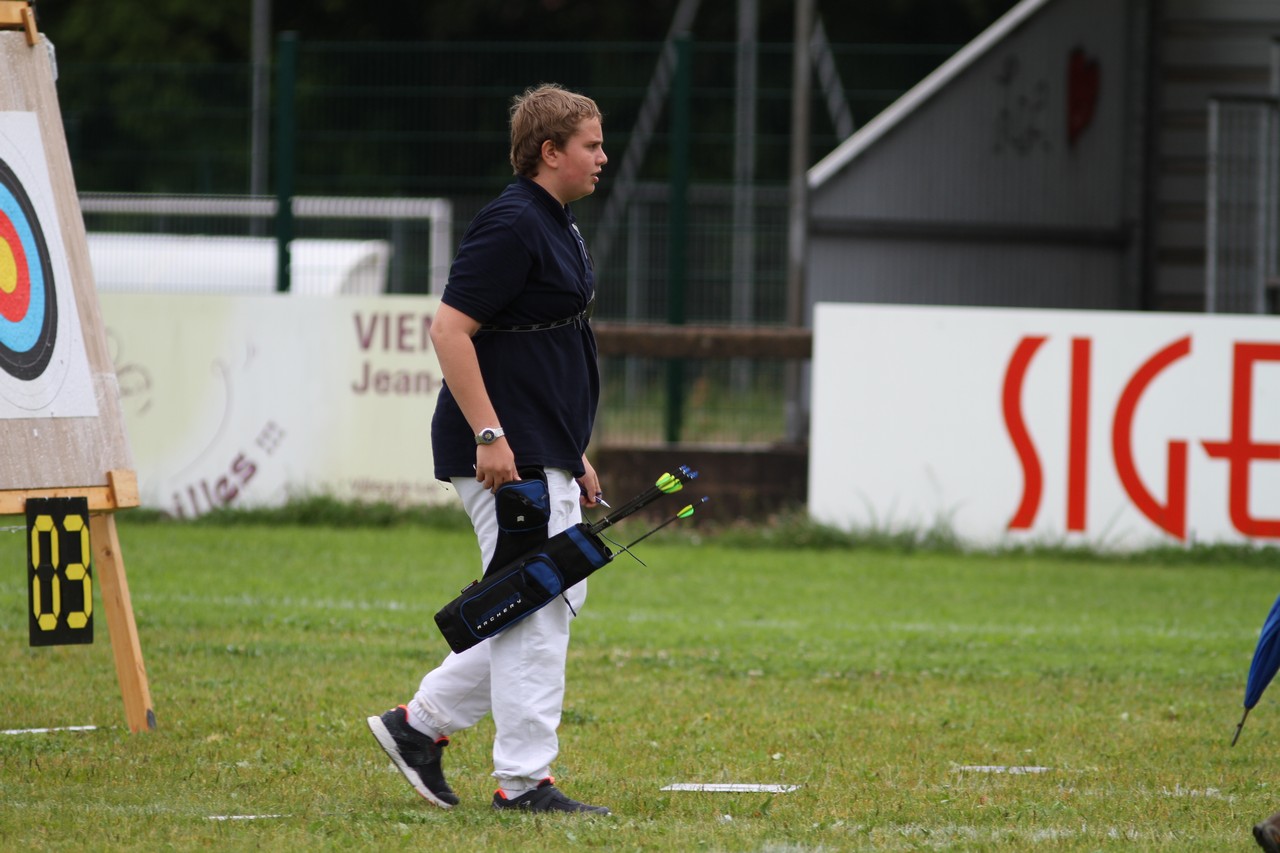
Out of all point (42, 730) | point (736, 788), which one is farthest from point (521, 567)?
point (42, 730)

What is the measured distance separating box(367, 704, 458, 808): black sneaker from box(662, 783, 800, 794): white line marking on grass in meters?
0.72

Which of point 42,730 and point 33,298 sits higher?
point 33,298

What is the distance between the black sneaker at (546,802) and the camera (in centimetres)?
498

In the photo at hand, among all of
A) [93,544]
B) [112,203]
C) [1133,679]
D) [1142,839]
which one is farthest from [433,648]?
[112,203]

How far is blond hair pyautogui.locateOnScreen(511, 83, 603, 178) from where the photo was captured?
4.99 m

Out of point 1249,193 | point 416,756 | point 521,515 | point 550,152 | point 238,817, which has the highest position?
point 1249,193

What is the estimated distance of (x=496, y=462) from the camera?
15.8ft

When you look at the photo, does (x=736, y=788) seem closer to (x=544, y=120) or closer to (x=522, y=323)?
(x=522, y=323)

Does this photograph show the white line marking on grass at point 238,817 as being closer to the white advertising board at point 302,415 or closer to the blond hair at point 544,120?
the blond hair at point 544,120

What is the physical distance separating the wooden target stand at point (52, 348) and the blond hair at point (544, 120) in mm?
2049

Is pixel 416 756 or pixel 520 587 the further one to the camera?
pixel 416 756

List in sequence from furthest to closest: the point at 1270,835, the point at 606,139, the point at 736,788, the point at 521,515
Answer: the point at 606,139
the point at 736,788
the point at 521,515
the point at 1270,835

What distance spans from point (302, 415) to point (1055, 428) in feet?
16.6

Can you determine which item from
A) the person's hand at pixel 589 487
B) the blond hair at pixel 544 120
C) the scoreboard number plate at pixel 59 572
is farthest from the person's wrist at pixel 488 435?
the scoreboard number plate at pixel 59 572
